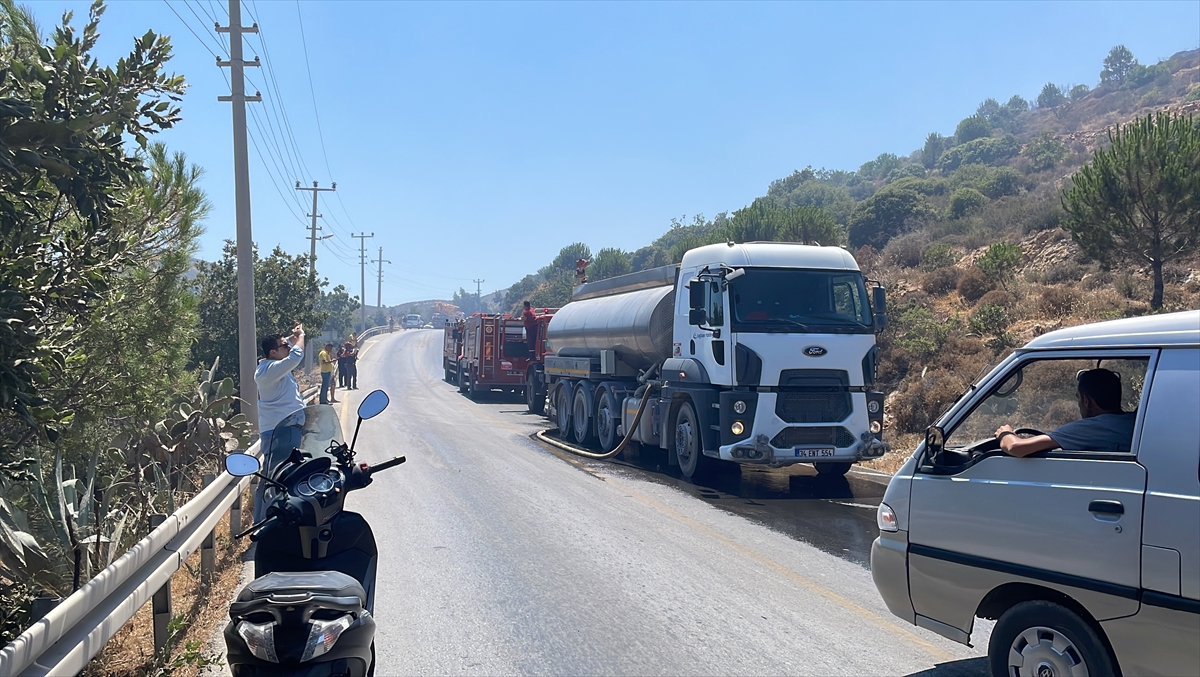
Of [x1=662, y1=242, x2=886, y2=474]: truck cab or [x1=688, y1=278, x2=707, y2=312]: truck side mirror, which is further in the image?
[x1=688, y1=278, x2=707, y2=312]: truck side mirror

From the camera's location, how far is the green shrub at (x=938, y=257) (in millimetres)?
29281

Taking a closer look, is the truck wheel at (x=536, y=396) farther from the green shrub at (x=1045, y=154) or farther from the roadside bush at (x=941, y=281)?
the green shrub at (x=1045, y=154)

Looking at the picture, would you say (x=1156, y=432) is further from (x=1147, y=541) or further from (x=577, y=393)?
(x=577, y=393)

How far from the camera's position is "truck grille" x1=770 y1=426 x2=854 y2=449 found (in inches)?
465

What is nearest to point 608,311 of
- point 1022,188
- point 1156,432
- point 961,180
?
point 1156,432

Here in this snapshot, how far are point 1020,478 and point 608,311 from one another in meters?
12.7

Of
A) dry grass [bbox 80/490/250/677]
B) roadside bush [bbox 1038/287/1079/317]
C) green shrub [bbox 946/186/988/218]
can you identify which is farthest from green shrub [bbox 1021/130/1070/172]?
dry grass [bbox 80/490/250/677]

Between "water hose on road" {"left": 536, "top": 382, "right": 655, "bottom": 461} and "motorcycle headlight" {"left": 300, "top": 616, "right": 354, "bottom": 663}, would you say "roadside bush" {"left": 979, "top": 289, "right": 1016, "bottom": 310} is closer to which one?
"water hose on road" {"left": 536, "top": 382, "right": 655, "bottom": 461}

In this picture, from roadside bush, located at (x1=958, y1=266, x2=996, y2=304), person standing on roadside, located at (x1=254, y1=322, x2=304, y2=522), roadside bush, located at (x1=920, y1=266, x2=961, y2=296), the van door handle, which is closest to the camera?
the van door handle

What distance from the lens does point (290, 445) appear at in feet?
16.6

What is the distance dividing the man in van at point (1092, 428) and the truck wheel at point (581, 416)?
43.1 ft

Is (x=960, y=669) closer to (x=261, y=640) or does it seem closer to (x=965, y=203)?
(x=261, y=640)

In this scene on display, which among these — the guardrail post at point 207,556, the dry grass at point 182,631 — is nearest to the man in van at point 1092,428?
the dry grass at point 182,631

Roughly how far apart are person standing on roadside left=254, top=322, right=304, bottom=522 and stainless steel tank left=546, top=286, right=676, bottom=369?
25.0 ft
